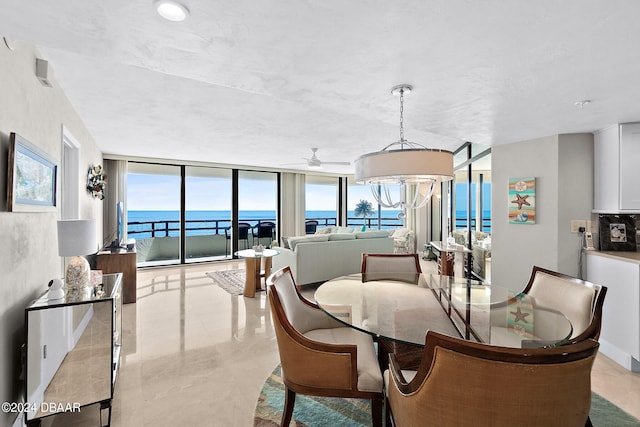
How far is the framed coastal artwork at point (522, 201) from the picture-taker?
348 centimetres

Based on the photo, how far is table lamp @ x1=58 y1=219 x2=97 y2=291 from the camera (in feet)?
6.56

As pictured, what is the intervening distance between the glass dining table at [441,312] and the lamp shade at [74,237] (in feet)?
5.42

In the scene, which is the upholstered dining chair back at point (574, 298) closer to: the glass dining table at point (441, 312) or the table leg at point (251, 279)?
the glass dining table at point (441, 312)

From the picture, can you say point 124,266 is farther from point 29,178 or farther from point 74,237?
point 29,178

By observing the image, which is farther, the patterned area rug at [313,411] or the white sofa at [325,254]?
the white sofa at [325,254]

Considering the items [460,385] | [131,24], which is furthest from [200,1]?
[460,385]

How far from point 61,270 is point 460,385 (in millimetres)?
3248

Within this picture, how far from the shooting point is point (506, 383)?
0.95 metres

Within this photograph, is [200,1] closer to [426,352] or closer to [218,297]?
[426,352]

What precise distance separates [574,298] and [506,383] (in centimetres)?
151

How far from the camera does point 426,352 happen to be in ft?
3.44

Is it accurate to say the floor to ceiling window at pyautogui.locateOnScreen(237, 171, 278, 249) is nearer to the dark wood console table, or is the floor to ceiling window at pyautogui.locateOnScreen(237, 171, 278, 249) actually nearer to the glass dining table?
the dark wood console table

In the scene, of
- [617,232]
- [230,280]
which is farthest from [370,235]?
[617,232]

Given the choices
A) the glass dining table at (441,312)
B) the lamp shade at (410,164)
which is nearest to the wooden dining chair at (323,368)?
the glass dining table at (441,312)
